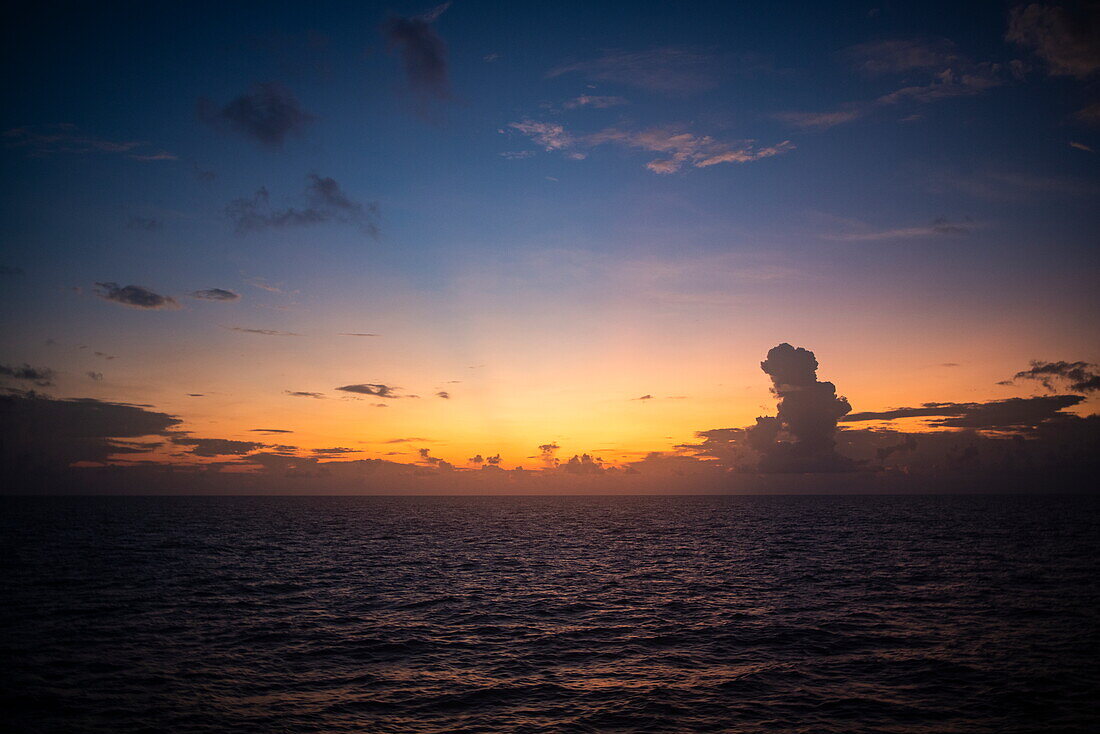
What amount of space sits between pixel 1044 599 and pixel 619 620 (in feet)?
92.0

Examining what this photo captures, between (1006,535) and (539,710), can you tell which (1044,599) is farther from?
(1006,535)

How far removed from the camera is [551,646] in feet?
94.3

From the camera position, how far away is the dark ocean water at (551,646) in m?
20.2

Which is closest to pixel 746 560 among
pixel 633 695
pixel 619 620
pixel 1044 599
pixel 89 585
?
pixel 1044 599

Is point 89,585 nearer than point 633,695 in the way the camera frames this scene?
No

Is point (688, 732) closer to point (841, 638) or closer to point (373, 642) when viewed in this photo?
point (841, 638)

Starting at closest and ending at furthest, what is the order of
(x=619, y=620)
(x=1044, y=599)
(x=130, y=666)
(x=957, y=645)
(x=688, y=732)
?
(x=688, y=732), (x=130, y=666), (x=957, y=645), (x=619, y=620), (x=1044, y=599)

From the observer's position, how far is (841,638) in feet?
97.2

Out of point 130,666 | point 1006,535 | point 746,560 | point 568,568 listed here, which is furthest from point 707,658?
point 1006,535

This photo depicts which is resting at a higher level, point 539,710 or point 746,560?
point 539,710

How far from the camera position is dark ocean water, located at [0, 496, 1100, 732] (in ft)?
66.2

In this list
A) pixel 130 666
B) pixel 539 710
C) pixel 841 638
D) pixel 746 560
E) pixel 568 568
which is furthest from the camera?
pixel 746 560

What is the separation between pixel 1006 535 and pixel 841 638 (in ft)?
254

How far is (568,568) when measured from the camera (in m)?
55.8
